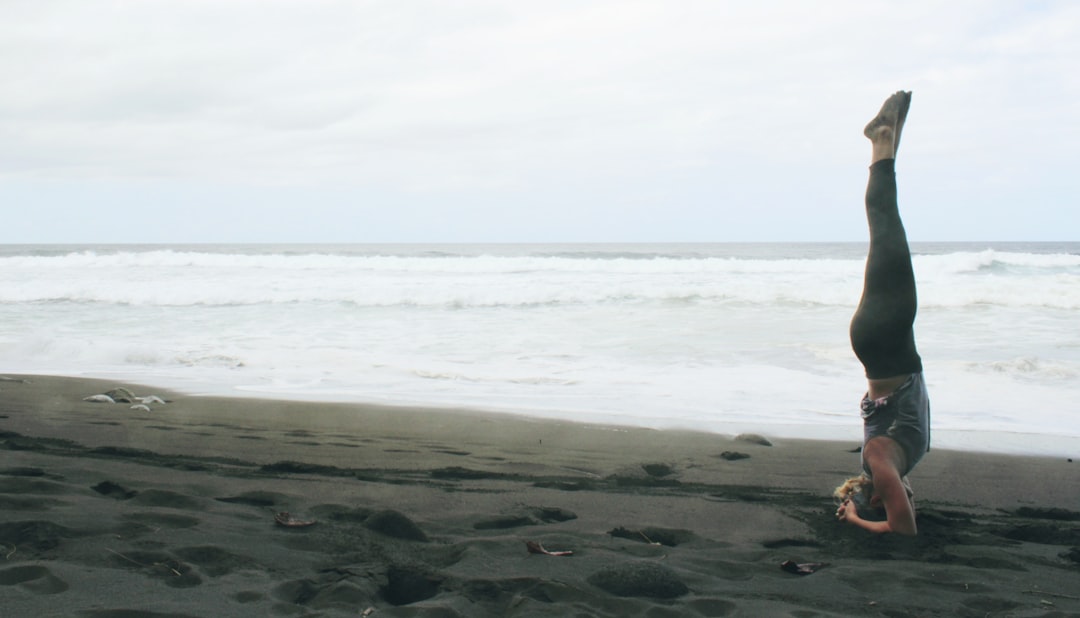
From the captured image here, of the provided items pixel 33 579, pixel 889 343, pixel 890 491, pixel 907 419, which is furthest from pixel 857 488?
pixel 33 579

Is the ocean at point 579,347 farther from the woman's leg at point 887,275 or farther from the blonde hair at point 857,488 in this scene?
the woman's leg at point 887,275

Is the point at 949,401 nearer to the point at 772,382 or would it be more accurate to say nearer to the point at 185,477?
the point at 772,382

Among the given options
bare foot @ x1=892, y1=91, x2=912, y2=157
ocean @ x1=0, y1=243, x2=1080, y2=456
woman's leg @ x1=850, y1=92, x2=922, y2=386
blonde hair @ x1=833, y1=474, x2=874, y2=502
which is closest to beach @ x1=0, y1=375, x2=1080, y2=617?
blonde hair @ x1=833, y1=474, x2=874, y2=502

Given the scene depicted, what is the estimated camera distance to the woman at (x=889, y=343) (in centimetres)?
328

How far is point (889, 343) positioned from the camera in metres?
3.33

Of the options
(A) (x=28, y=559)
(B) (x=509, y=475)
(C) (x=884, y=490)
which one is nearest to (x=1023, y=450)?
(C) (x=884, y=490)

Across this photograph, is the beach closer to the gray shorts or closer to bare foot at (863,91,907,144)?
the gray shorts

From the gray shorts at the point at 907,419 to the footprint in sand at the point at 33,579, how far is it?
3.07 meters

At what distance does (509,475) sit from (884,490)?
75.1 inches

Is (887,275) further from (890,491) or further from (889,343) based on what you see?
(890,491)

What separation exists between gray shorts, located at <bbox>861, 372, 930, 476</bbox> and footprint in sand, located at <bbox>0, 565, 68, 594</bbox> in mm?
3074

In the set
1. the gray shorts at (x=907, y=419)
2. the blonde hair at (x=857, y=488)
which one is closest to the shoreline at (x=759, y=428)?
the blonde hair at (x=857, y=488)

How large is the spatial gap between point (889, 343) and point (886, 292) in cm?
22

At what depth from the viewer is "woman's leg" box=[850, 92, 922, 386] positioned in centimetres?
328
